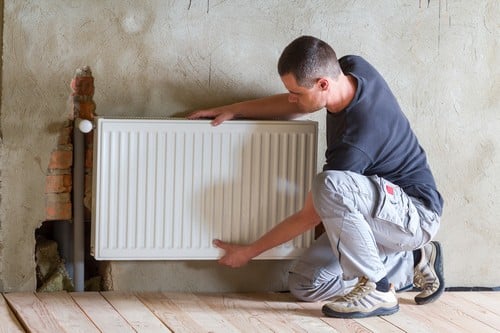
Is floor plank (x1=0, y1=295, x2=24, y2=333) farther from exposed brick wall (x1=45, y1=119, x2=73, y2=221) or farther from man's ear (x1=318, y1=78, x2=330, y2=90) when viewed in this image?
man's ear (x1=318, y1=78, x2=330, y2=90)

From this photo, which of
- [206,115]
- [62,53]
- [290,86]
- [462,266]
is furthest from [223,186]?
[462,266]

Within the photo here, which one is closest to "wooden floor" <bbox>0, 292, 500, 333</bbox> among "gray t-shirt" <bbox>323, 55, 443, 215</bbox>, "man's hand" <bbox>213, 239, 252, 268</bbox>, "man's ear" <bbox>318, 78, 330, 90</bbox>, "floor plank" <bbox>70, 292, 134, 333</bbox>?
"floor plank" <bbox>70, 292, 134, 333</bbox>

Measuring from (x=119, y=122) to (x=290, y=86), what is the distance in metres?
0.63

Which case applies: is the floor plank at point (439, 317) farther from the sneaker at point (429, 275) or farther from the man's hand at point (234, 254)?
the man's hand at point (234, 254)

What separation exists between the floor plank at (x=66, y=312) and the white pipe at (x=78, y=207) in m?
0.09

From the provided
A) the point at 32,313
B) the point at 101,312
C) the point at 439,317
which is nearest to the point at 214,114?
the point at 101,312

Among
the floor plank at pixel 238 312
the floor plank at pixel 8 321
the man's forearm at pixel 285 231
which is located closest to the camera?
the floor plank at pixel 8 321

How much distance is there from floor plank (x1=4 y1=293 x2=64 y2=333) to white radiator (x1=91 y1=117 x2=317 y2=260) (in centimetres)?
29

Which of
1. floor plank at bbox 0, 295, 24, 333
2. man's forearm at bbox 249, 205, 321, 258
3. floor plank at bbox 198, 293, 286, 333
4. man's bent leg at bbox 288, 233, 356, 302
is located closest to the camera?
floor plank at bbox 0, 295, 24, 333

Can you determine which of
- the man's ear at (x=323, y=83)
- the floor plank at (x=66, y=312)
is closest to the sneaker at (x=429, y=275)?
the man's ear at (x=323, y=83)

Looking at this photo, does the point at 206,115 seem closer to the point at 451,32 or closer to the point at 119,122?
the point at 119,122

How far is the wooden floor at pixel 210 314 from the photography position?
2977 mm

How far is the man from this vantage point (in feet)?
10.1

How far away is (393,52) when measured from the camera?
11.6 feet
